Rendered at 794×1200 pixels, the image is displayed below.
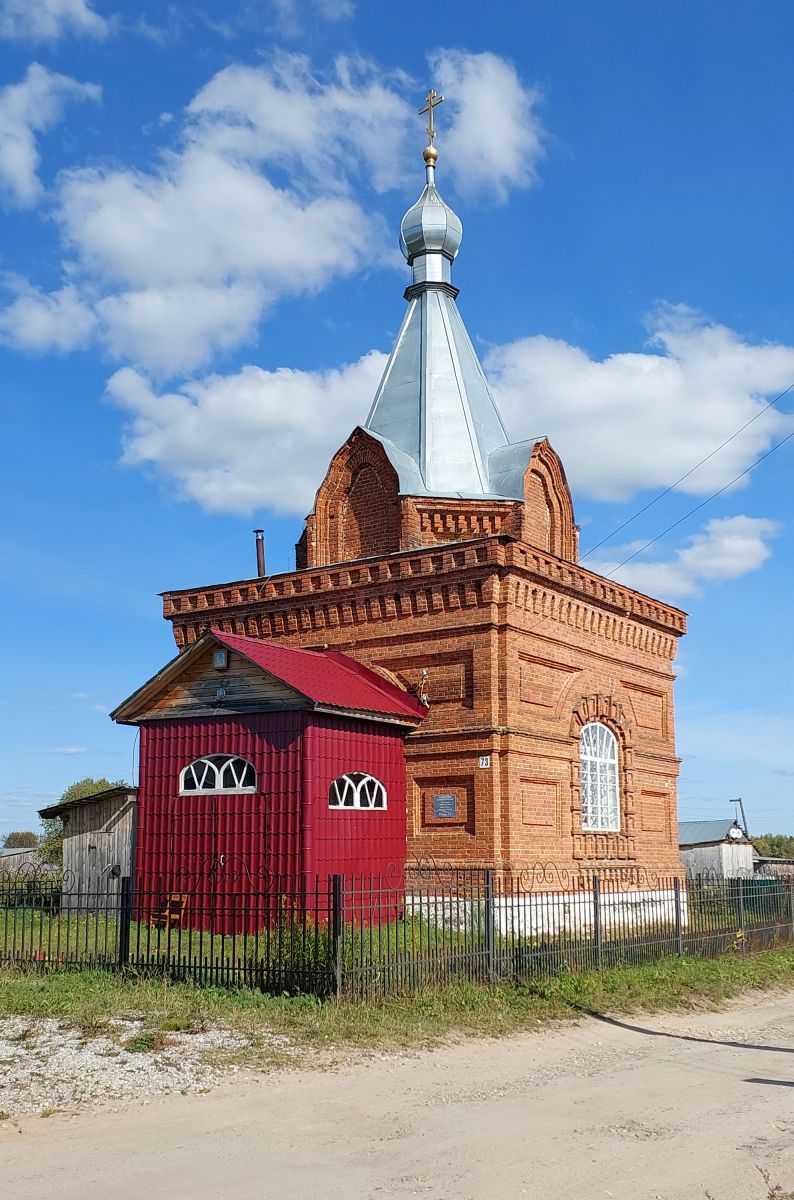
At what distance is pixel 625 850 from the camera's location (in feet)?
59.9

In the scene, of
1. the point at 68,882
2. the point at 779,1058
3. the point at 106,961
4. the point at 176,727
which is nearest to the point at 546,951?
the point at 779,1058

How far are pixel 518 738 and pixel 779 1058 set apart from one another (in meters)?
6.67

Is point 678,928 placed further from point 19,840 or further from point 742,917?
point 19,840

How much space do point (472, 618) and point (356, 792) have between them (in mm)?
3111

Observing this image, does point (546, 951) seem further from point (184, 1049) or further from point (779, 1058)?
point (184, 1049)

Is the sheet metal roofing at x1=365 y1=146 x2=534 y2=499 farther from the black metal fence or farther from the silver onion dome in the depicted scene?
the black metal fence

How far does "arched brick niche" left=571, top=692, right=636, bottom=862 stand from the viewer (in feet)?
56.0

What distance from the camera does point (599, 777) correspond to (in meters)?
18.2

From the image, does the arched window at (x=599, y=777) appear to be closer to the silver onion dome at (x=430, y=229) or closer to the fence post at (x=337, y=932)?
the fence post at (x=337, y=932)

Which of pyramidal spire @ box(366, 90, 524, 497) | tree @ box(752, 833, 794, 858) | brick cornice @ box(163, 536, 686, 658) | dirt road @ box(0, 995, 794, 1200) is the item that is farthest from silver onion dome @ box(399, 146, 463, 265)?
tree @ box(752, 833, 794, 858)

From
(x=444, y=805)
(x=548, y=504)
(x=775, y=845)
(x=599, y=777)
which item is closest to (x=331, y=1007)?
(x=444, y=805)

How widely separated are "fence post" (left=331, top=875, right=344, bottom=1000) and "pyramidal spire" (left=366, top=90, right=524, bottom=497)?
31.1 feet

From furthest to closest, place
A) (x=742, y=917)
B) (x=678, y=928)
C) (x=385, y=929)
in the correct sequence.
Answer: (x=742, y=917), (x=678, y=928), (x=385, y=929)

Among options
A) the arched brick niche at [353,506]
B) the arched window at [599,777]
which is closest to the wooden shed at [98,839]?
the arched brick niche at [353,506]
